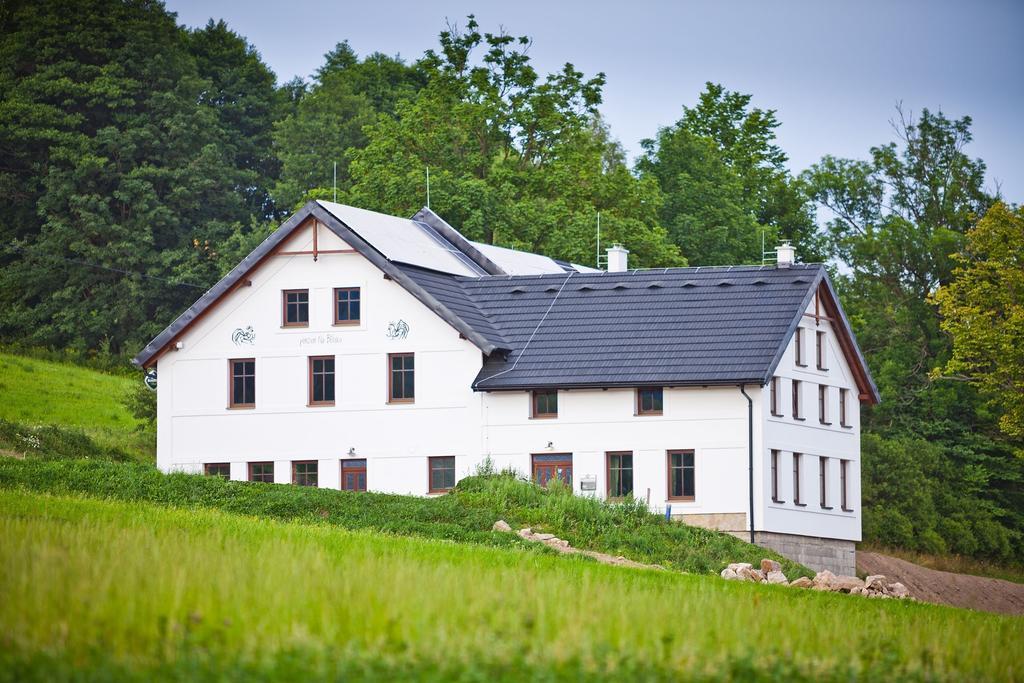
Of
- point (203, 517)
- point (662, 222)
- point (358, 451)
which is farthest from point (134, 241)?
point (203, 517)

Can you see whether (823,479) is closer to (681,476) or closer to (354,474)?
(681,476)

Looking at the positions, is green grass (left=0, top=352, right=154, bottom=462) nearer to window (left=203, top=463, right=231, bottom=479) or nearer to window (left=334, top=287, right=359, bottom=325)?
window (left=203, top=463, right=231, bottom=479)

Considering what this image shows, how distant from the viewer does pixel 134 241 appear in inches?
3113

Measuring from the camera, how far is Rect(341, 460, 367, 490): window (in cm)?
5172

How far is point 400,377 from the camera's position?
52.0 meters

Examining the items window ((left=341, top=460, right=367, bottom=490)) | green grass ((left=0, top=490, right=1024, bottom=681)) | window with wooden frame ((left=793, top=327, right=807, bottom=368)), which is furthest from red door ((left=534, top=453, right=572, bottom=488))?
green grass ((left=0, top=490, right=1024, bottom=681))

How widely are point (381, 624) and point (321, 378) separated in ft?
111

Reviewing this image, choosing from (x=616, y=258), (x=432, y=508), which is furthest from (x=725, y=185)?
(x=432, y=508)

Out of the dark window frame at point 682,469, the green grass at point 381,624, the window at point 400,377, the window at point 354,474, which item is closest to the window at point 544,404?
the dark window frame at point 682,469

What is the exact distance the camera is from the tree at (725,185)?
76.3 meters

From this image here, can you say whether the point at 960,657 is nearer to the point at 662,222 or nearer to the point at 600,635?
the point at 600,635

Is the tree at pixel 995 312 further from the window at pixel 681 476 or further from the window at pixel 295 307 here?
the window at pixel 295 307

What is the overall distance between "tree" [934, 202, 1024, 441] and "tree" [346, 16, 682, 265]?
1081 centimetres

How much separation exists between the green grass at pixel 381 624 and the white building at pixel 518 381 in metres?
20.9
